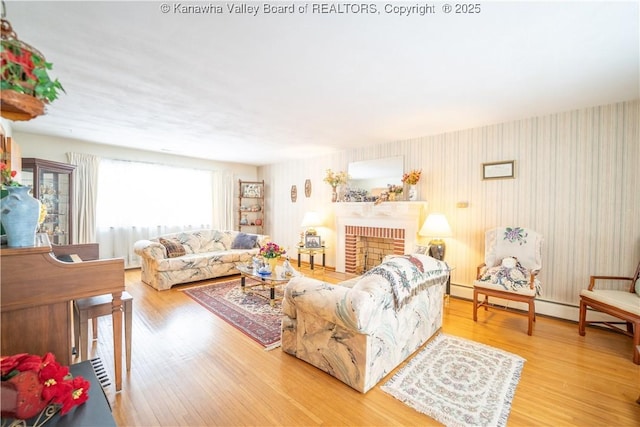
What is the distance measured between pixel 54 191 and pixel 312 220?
430 centimetres

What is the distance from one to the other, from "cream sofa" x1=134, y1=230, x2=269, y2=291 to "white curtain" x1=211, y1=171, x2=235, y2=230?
3.73ft

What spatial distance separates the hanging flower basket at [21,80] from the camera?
92 cm

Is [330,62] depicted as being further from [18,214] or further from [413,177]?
[413,177]

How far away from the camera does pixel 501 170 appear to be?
3.71 meters

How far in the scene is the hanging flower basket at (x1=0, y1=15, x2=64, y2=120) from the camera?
3.03 ft

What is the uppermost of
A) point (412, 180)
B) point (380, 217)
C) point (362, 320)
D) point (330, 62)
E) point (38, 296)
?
point (330, 62)

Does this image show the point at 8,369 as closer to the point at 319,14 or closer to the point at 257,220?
the point at 319,14

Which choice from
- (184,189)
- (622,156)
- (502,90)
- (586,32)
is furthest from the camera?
(184,189)

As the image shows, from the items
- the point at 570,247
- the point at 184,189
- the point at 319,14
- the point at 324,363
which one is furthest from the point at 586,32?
the point at 184,189

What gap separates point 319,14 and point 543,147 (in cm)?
328

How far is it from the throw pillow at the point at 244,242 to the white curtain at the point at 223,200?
137 cm

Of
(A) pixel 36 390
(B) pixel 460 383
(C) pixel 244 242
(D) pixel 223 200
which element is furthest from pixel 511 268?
(D) pixel 223 200

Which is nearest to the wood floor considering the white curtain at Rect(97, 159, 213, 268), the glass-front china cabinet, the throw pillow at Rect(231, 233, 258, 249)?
the glass-front china cabinet

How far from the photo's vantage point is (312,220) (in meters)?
5.87
